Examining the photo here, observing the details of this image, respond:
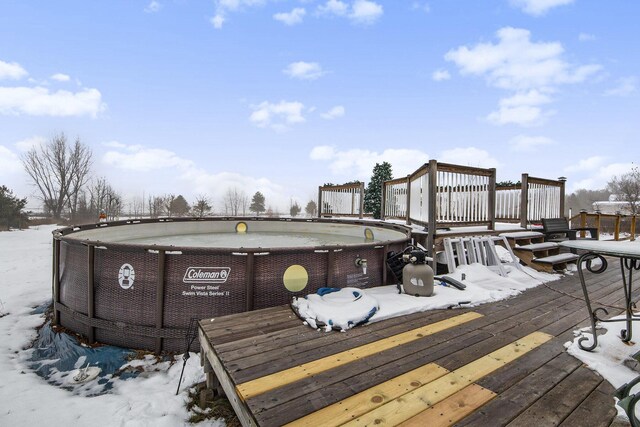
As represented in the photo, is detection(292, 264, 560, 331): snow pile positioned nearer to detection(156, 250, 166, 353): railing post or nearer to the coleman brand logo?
the coleman brand logo

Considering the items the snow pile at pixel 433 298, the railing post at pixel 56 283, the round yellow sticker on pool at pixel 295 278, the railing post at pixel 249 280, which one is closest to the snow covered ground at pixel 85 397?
the railing post at pixel 56 283

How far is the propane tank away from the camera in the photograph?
337 cm

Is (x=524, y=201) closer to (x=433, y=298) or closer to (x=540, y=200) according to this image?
(x=540, y=200)

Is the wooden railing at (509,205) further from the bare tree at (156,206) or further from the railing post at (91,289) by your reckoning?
the bare tree at (156,206)

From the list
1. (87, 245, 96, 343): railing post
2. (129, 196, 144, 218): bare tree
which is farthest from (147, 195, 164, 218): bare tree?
(87, 245, 96, 343): railing post

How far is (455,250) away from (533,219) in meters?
3.64

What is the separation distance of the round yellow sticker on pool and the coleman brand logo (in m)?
0.72

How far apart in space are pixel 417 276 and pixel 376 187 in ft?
38.9

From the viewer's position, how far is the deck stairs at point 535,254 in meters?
5.30

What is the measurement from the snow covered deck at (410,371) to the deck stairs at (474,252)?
2038 millimetres

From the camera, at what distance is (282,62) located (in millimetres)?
16359

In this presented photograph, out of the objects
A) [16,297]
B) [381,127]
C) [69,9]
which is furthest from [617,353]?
[381,127]

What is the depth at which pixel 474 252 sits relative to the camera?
5133mm

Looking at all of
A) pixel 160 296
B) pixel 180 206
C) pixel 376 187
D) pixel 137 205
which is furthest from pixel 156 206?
pixel 160 296
